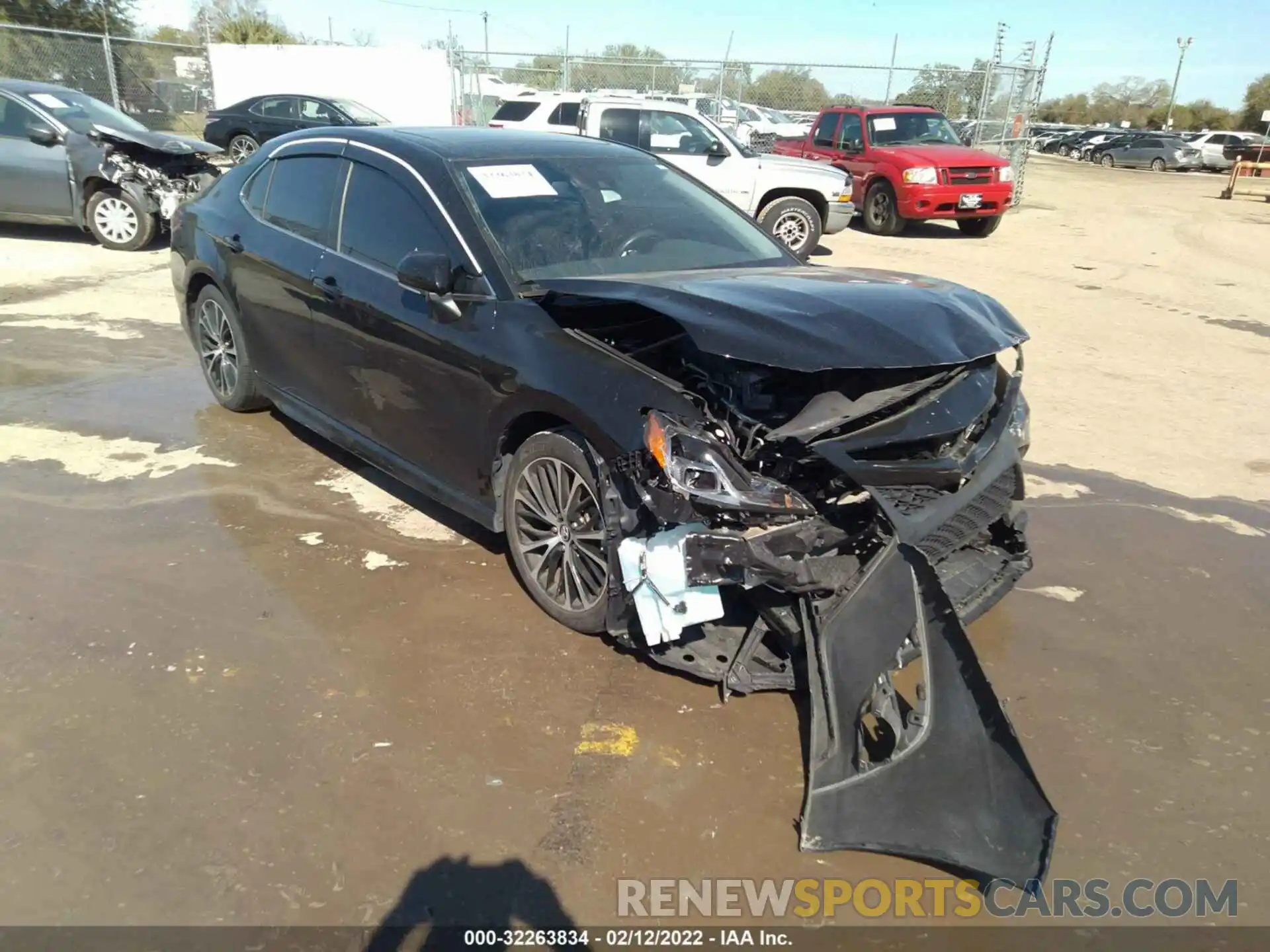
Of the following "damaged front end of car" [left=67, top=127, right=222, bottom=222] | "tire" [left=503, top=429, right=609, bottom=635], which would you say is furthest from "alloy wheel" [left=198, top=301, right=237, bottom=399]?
"damaged front end of car" [left=67, top=127, right=222, bottom=222]

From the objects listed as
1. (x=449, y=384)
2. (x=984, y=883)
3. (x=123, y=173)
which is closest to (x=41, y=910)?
(x=449, y=384)

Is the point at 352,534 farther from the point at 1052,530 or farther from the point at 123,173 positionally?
A: the point at 123,173

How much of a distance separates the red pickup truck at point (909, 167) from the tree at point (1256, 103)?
5485 cm

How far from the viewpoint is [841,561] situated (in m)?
2.95

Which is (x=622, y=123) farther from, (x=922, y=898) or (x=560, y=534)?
(x=922, y=898)

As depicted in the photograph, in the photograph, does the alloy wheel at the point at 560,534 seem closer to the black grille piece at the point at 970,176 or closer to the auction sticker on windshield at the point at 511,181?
the auction sticker on windshield at the point at 511,181

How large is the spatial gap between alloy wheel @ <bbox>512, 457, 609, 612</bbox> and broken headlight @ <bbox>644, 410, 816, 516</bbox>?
1.61 feet

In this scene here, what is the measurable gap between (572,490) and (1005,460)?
1560 mm

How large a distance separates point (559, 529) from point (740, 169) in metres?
9.80

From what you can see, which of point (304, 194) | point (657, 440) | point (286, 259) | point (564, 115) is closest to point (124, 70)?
point (564, 115)

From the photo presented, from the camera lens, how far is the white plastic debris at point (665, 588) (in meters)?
2.90

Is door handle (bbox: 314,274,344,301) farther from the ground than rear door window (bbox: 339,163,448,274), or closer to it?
closer to it

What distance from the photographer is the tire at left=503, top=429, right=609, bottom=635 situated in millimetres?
3404

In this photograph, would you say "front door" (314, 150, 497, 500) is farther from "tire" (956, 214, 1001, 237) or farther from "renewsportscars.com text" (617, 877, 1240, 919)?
"tire" (956, 214, 1001, 237)
